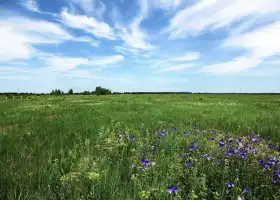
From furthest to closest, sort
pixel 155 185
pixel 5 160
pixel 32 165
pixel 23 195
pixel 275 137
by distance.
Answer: pixel 275 137 < pixel 5 160 < pixel 32 165 < pixel 155 185 < pixel 23 195

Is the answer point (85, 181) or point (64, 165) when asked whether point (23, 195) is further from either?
point (64, 165)

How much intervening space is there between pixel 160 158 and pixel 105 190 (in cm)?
187

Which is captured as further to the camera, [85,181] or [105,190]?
[85,181]

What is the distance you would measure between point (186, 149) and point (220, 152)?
43.8 inches

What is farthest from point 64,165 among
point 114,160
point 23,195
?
point 23,195

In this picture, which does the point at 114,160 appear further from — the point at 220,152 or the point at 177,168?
the point at 220,152

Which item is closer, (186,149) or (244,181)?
(244,181)

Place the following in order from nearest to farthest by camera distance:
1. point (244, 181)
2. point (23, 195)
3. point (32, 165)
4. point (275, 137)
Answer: point (23, 195), point (244, 181), point (32, 165), point (275, 137)

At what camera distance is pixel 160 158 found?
4.89m

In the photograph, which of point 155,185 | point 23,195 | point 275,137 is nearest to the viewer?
point 23,195

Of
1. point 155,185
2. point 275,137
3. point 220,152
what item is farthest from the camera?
point 275,137

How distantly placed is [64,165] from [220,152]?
3.25 metres

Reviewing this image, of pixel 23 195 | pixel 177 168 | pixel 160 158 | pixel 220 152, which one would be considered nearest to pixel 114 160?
pixel 160 158

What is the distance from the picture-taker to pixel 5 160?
460cm
